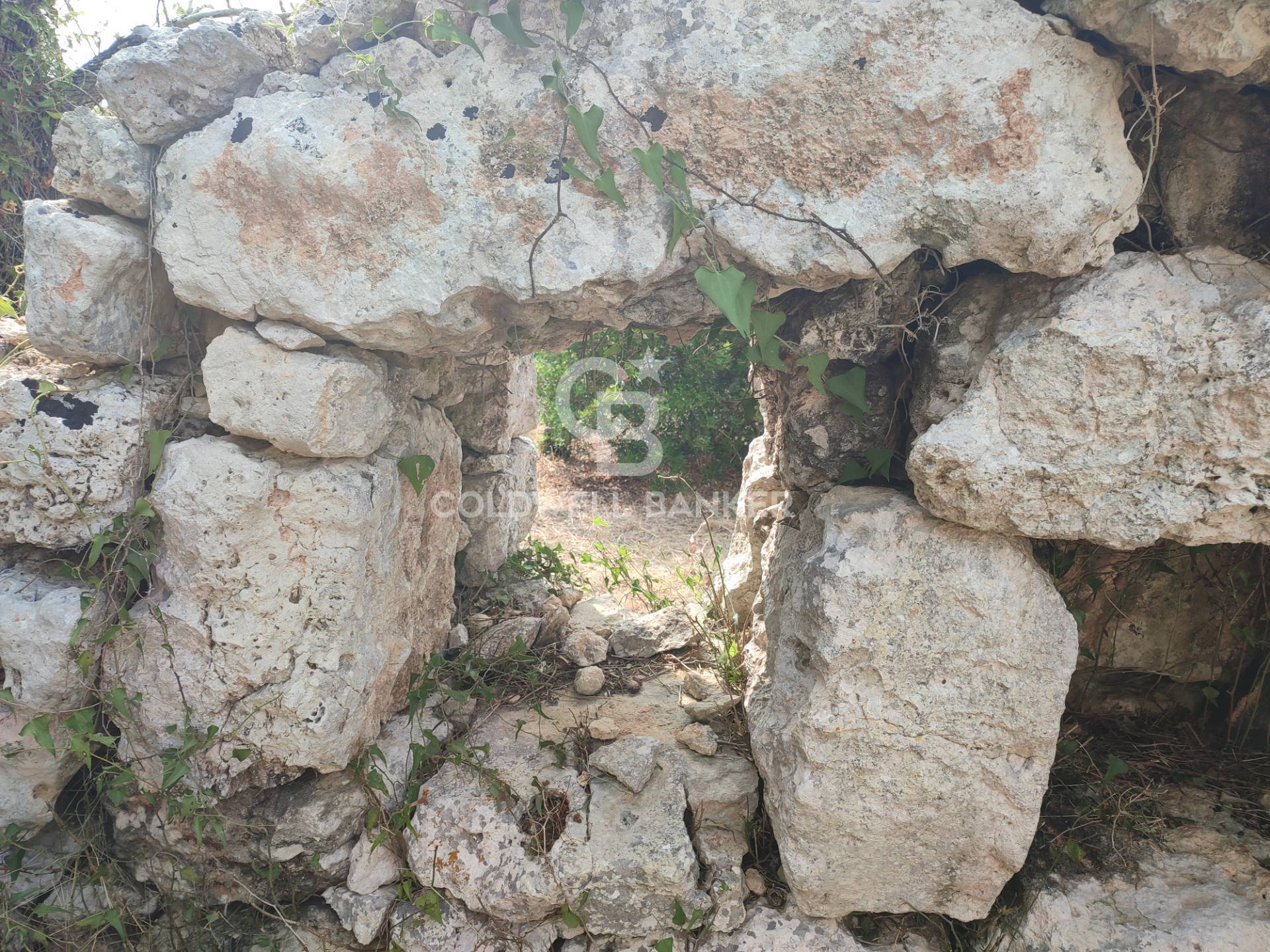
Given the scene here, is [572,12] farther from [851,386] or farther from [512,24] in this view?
[851,386]

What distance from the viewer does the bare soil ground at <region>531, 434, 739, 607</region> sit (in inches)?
187

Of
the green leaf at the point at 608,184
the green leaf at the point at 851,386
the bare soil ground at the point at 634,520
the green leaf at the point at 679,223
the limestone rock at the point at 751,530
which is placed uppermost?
the green leaf at the point at 608,184

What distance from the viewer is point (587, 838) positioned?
2.36 metres

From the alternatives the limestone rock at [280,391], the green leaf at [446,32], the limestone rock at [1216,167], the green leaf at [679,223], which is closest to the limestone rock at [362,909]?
the limestone rock at [280,391]

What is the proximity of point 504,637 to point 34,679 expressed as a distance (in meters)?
1.44

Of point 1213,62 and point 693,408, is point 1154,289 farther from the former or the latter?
point 693,408

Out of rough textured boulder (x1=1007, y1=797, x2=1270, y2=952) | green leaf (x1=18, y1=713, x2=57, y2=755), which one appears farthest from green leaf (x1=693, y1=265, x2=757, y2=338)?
green leaf (x1=18, y1=713, x2=57, y2=755)

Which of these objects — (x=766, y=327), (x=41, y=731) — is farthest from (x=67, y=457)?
(x=766, y=327)

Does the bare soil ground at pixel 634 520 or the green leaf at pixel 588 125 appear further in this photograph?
the bare soil ground at pixel 634 520

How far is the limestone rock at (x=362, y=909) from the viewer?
238 centimetres

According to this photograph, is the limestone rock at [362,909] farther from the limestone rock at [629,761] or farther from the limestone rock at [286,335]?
the limestone rock at [286,335]

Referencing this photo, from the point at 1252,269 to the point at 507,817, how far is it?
2.43 m

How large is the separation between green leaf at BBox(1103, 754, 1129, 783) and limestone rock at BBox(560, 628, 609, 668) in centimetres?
173

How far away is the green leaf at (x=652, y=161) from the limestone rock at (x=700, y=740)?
1651 millimetres
